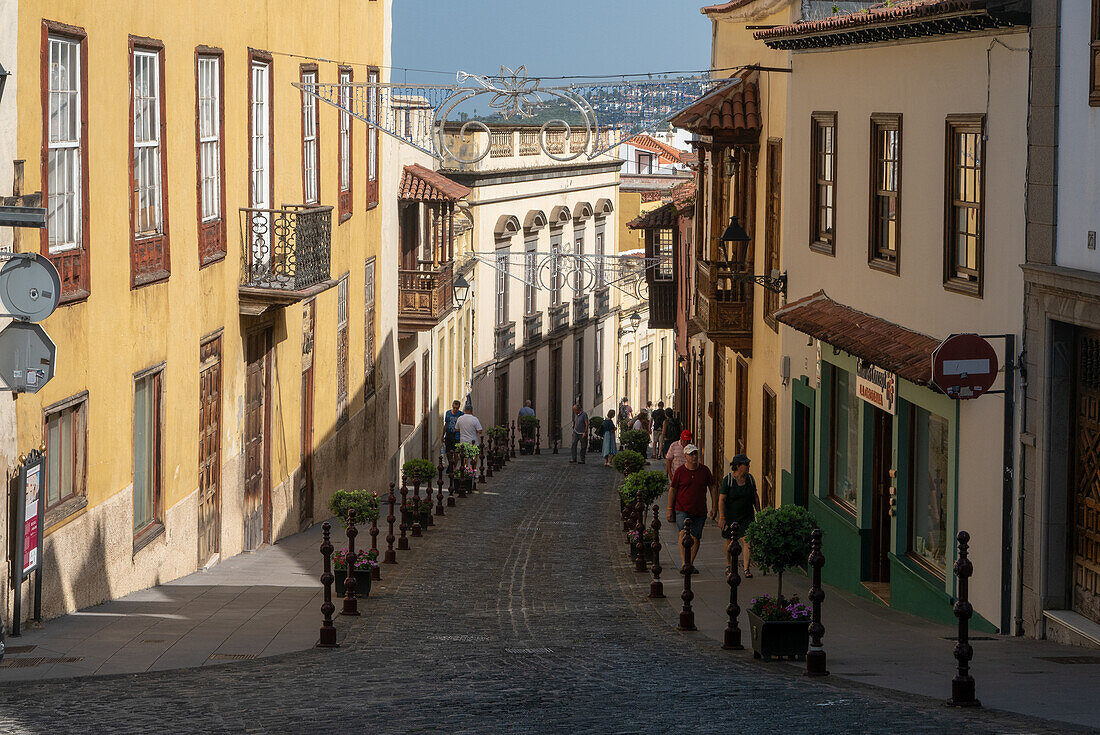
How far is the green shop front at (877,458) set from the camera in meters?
13.0

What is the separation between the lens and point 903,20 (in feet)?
43.4

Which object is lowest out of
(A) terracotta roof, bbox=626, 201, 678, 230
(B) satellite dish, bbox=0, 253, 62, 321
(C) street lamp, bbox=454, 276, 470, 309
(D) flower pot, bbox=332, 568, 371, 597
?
(D) flower pot, bbox=332, 568, 371, 597

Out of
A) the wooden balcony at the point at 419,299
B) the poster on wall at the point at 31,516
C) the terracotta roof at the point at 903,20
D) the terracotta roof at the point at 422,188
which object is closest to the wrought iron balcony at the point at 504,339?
Result: the wooden balcony at the point at 419,299

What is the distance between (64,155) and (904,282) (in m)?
7.69

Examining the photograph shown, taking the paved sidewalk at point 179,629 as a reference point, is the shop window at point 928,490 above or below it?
above

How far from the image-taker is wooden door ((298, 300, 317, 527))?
2120cm

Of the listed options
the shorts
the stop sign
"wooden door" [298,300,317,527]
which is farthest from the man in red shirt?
"wooden door" [298,300,317,527]

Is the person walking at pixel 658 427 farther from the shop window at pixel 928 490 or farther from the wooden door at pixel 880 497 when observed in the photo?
the shop window at pixel 928 490

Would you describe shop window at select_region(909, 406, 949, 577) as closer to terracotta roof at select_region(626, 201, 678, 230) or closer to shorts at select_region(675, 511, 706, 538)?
shorts at select_region(675, 511, 706, 538)

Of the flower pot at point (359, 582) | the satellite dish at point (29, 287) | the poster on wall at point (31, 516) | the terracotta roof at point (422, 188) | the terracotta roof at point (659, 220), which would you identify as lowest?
the flower pot at point (359, 582)

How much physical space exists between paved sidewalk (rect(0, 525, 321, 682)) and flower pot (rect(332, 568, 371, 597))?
0.86 feet

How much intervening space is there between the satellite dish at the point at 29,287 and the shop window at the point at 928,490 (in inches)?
301

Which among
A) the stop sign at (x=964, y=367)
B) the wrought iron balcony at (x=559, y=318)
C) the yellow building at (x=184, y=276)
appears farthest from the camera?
the wrought iron balcony at (x=559, y=318)

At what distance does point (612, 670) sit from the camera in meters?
10.2
